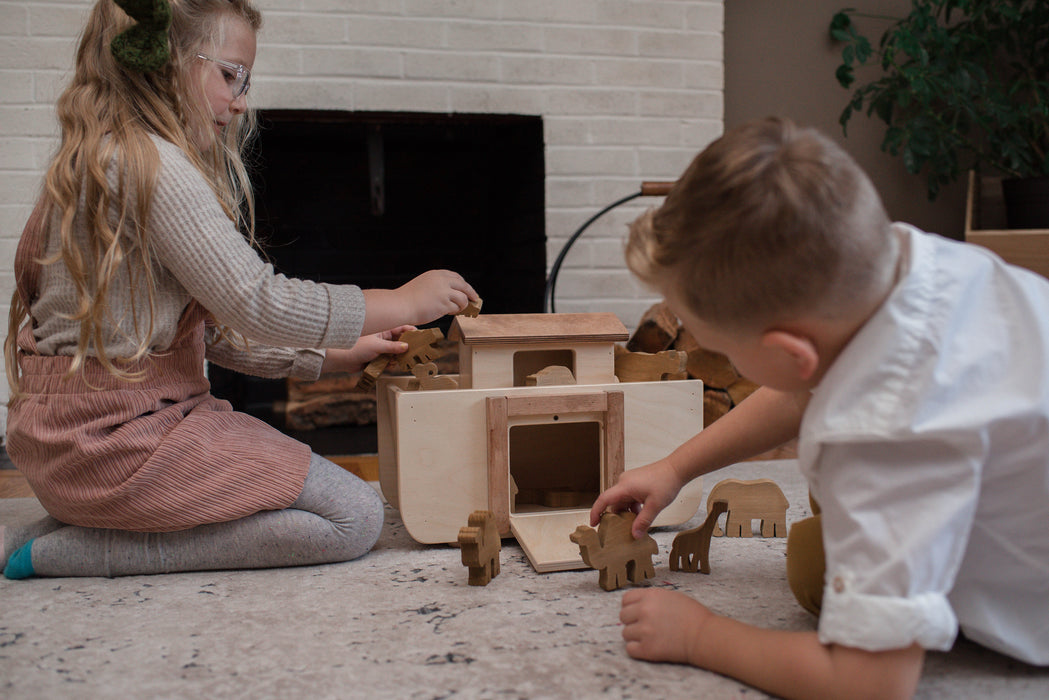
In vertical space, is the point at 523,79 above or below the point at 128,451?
above

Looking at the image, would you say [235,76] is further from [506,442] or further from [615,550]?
[615,550]

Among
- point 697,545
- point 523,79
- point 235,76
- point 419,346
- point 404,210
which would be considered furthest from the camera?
point 404,210

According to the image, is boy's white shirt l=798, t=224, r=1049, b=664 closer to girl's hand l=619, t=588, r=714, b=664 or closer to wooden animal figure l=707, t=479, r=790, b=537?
girl's hand l=619, t=588, r=714, b=664

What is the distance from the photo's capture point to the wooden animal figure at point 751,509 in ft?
3.45

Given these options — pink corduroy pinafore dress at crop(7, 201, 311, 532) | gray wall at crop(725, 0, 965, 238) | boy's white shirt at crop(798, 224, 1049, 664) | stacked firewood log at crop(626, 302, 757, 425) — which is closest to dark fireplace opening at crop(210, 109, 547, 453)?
stacked firewood log at crop(626, 302, 757, 425)

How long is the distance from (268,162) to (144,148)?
3.72 ft

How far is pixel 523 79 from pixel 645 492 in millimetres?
1258

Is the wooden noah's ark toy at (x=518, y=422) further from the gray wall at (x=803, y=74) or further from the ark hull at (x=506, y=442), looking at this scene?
the gray wall at (x=803, y=74)

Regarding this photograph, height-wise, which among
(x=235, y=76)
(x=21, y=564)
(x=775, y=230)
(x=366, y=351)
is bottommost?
(x=21, y=564)

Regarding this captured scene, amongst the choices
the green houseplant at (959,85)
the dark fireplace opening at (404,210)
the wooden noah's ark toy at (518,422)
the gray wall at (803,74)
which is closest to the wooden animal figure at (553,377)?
the wooden noah's ark toy at (518,422)

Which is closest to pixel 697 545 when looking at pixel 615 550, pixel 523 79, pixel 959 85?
pixel 615 550

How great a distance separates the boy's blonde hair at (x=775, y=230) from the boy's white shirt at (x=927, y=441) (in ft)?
0.13

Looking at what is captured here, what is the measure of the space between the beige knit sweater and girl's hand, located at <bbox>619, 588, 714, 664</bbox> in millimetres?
485

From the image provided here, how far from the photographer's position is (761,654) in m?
0.61
